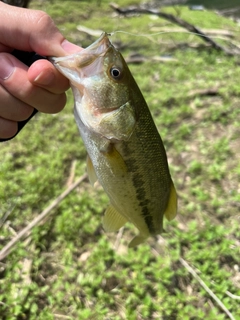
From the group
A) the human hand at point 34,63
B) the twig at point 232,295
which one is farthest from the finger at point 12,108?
the twig at point 232,295

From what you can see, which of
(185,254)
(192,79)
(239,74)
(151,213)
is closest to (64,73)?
(151,213)

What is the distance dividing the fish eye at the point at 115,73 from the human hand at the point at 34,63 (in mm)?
179

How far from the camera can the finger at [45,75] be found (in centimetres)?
133

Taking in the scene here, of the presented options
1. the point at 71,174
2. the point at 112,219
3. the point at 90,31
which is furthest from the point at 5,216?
the point at 90,31

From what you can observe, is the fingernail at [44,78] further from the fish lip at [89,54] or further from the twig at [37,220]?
the twig at [37,220]

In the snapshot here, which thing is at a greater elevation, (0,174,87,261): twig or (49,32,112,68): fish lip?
(49,32,112,68): fish lip

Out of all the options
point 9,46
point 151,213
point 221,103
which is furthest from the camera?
point 221,103

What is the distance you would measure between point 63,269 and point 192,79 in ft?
13.5

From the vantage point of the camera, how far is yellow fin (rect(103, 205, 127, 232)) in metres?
1.97

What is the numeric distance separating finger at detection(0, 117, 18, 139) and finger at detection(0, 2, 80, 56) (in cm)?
38

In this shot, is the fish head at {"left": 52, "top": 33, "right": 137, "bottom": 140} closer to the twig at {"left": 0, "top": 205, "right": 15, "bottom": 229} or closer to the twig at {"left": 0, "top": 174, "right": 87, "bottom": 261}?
the twig at {"left": 0, "top": 174, "right": 87, "bottom": 261}

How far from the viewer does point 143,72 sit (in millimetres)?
6020

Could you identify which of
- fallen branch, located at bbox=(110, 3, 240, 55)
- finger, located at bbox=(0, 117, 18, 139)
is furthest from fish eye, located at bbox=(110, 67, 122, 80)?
Result: fallen branch, located at bbox=(110, 3, 240, 55)

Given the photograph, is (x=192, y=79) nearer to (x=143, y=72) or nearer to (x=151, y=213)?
(x=143, y=72)
